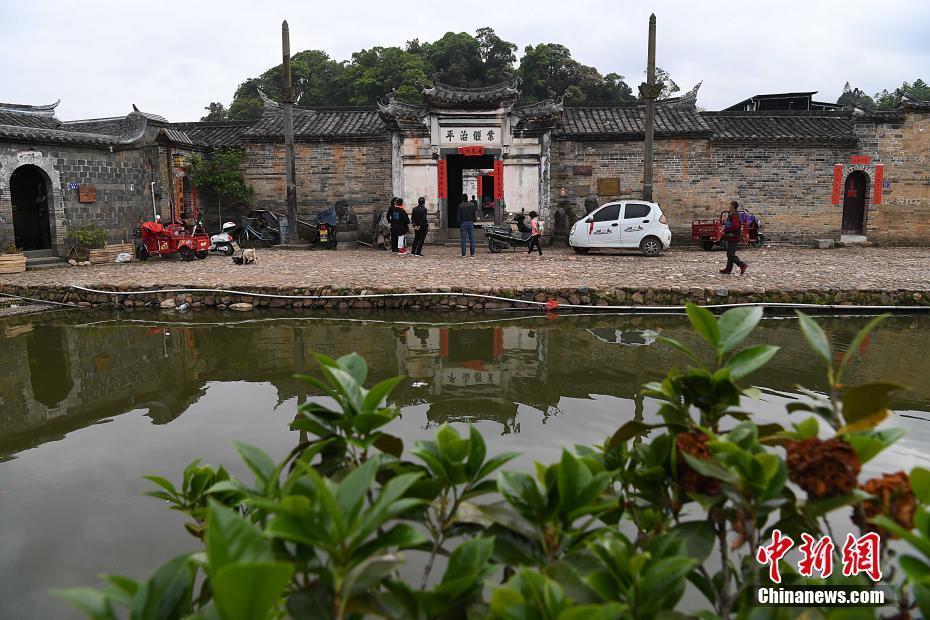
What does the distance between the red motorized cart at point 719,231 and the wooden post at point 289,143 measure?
10805 mm

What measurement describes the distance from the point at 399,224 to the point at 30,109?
9.34 meters

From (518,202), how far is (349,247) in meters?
4.81

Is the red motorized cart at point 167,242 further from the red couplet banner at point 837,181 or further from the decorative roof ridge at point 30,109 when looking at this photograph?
the red couplet banner at point 837,181

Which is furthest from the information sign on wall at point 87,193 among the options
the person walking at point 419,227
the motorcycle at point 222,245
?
the person walking at point 419,227

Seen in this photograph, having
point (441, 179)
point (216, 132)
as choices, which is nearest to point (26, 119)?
point (216, 132)

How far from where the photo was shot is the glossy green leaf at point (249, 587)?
3.15 feet

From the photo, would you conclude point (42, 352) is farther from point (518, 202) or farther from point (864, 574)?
point (518, 202)

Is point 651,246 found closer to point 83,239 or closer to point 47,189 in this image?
point 83,239

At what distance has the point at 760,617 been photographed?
1360 millimetres

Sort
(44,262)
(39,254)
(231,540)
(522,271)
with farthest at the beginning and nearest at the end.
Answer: (39,254) → (44,262) → (522,271) → (231,540)

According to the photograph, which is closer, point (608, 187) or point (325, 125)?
point (608, 187)

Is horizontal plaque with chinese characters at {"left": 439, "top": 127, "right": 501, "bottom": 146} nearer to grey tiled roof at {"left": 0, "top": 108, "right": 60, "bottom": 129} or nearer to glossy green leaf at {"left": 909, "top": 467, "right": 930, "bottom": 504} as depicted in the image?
grey tiled roof at {"left": 0, "top": 108, "right": 60, "bottom": 129}

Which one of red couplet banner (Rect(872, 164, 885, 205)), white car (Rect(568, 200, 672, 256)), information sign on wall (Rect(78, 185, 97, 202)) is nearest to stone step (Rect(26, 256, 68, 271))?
information sign on wall (Rect(78, 185, 97, 202))

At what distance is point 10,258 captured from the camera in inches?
492
